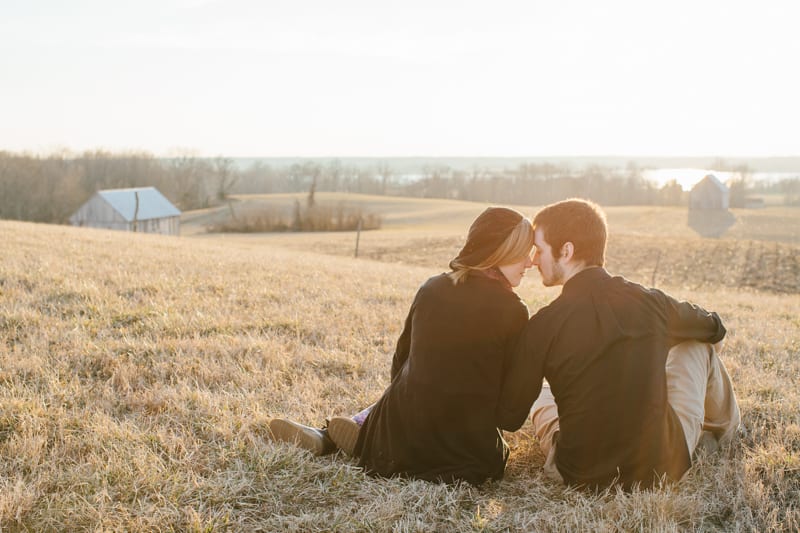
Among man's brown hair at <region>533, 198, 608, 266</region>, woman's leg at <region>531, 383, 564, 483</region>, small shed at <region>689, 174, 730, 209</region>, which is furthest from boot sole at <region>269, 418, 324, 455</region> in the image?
small shed at <region>689, 174, 730, 209</region>

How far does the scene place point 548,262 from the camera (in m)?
3.77

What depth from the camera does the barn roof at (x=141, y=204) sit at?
5412 centimetres

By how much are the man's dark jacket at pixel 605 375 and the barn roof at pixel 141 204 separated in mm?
55004

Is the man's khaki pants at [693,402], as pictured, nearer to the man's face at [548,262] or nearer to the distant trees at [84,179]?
the man's face at [548,262]

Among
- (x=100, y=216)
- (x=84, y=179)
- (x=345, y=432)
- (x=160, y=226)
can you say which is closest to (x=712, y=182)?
(x=160, y=226)

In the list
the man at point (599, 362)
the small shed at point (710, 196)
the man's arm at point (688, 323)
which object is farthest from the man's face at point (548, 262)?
the small shed at point (710, 196)

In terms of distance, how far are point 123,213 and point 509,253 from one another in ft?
183

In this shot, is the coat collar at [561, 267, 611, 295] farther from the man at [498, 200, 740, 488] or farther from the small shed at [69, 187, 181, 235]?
the small shed at [69, 187, 181, 235]

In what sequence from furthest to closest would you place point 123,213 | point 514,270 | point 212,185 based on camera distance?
point 212,185 < point 123,213 < point 514,270

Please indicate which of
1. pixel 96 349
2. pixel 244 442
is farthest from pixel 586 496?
pixel 96 349

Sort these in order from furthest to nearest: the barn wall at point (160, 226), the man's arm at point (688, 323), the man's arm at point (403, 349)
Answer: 1. the barn wall at point (160, 226)
2. the man's arm at point (403, 349)
3. the man's arm at point (688, 323)

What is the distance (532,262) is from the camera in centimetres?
397

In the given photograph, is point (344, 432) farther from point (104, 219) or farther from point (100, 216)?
point (100, 216)

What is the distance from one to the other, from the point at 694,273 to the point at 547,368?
2841cm
